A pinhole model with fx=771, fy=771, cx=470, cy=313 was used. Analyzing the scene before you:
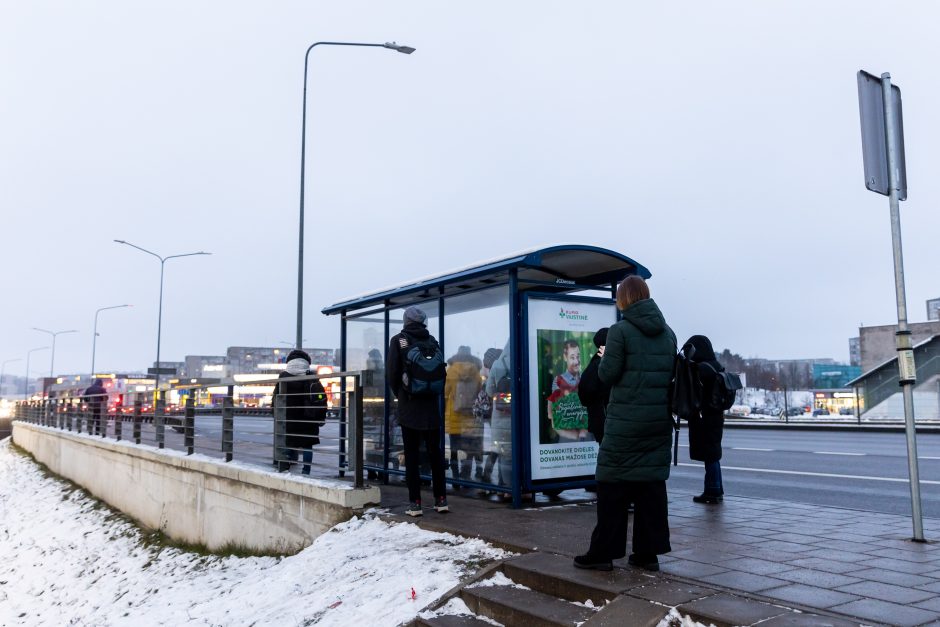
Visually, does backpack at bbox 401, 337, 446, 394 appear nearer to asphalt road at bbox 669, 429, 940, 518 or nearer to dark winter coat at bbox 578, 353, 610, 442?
dark winter coat at bbox 578, 353, 610, 442

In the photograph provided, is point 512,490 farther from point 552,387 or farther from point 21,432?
point 21,432

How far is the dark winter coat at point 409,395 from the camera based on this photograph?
7.39 meters

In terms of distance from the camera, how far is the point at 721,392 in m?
6.92

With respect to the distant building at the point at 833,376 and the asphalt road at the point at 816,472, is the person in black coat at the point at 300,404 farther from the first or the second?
the distant building at the point at 833,376

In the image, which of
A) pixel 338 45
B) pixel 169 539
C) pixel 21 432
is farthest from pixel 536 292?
pixel 21 432

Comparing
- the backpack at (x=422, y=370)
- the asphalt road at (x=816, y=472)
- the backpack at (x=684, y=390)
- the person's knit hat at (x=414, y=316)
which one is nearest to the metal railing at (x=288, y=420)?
the asphalt road at (x=816, y=472)

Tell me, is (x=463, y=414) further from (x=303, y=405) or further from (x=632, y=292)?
(x=632, y=292)

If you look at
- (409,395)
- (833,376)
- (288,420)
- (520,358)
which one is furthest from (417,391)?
(833,376)

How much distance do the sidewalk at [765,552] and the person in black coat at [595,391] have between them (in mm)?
871

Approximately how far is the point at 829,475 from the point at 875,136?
7.11m

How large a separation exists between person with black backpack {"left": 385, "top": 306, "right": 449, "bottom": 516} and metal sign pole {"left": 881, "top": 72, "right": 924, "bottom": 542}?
390 cm

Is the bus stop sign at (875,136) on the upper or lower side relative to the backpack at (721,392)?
upper

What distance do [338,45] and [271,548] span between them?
12440mm

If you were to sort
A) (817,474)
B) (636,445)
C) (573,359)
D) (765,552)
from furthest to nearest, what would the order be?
1. (817,474)
2. (573,359)
3. (765,552)
4. (636,445)
